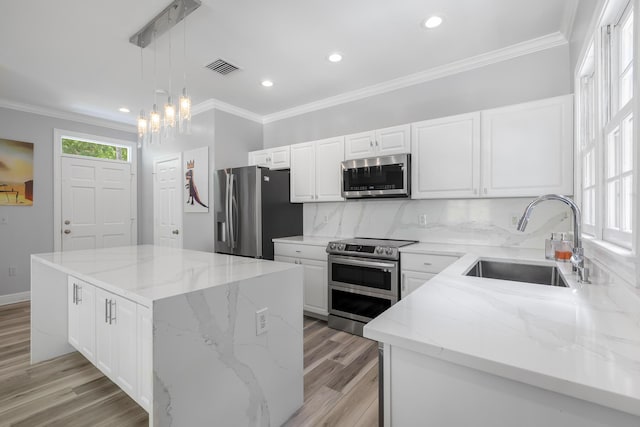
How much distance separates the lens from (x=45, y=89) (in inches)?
146

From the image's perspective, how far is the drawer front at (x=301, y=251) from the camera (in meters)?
3.39

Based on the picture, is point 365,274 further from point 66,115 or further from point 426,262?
point 66,115

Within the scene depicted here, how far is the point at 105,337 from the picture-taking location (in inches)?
69.1

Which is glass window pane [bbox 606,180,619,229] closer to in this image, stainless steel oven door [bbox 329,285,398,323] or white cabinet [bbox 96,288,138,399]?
stainless steel oven door [bbox 329,285,398,323]

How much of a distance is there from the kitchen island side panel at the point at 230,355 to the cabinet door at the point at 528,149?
197 centimetres

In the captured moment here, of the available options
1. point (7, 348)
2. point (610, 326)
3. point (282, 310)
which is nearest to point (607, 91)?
point (610, 326)

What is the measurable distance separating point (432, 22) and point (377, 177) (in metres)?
1.40

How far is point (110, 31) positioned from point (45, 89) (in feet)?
6.55

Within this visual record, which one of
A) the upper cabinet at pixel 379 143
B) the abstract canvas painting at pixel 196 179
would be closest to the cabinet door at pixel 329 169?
the upper cabinet at pixel 379 143

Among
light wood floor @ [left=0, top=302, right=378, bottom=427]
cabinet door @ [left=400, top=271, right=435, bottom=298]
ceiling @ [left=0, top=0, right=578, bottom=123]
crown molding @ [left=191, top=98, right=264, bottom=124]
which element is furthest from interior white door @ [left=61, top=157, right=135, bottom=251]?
cabinet door @ [left=400, top=271, right=435, bottom=298]

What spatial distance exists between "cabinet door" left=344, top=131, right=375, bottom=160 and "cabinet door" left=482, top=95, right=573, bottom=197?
43.1 inches

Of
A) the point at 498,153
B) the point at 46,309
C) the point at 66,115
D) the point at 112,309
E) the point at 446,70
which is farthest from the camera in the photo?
the point at 66,115

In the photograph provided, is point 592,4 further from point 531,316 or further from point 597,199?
point 531,316

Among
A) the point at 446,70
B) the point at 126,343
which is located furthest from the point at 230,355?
the point at 446,70
